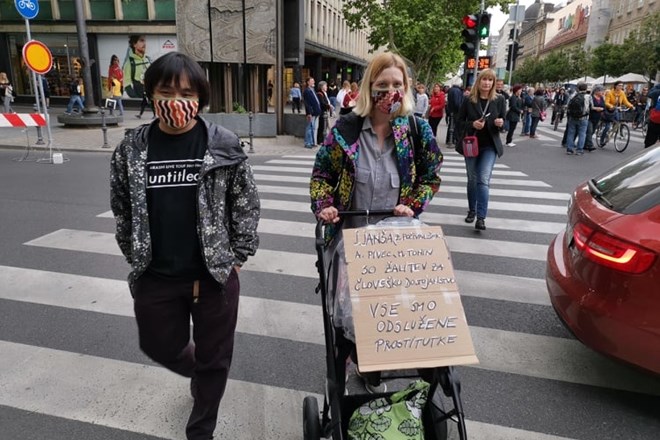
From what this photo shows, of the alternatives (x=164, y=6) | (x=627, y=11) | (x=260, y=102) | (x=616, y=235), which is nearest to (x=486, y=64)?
(x=260, y=102)

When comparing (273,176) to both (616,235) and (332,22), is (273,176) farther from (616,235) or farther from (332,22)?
(332,22)

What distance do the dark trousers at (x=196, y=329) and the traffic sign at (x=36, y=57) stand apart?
1056 centimetres

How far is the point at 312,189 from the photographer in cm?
279

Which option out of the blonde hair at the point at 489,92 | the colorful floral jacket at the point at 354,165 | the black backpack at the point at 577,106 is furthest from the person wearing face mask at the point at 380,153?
the black backpack at the point at 577,106

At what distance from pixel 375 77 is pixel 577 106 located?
1251 centimetres

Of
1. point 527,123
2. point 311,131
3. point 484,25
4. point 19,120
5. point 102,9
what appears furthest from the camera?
point 102,9

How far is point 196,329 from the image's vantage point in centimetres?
239

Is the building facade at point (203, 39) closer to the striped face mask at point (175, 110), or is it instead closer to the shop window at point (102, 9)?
the shop window at point (102, 9)

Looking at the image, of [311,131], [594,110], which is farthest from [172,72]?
[594,110]

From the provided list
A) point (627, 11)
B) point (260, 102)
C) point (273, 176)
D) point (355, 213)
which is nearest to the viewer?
point (355, 213)

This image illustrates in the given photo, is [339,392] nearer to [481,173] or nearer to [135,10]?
[481,173]

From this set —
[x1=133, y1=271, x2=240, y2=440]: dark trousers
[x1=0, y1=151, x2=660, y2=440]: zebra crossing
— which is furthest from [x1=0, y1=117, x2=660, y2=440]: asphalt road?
[x1=133, y1=271, x2=240, y2=440]: dark trousers

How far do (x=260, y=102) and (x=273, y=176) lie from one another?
766 centimetres

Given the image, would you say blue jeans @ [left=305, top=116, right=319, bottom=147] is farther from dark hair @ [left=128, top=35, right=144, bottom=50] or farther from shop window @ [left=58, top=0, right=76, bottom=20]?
shop window @ [left=58, top=0, right=76, bottom=20]
